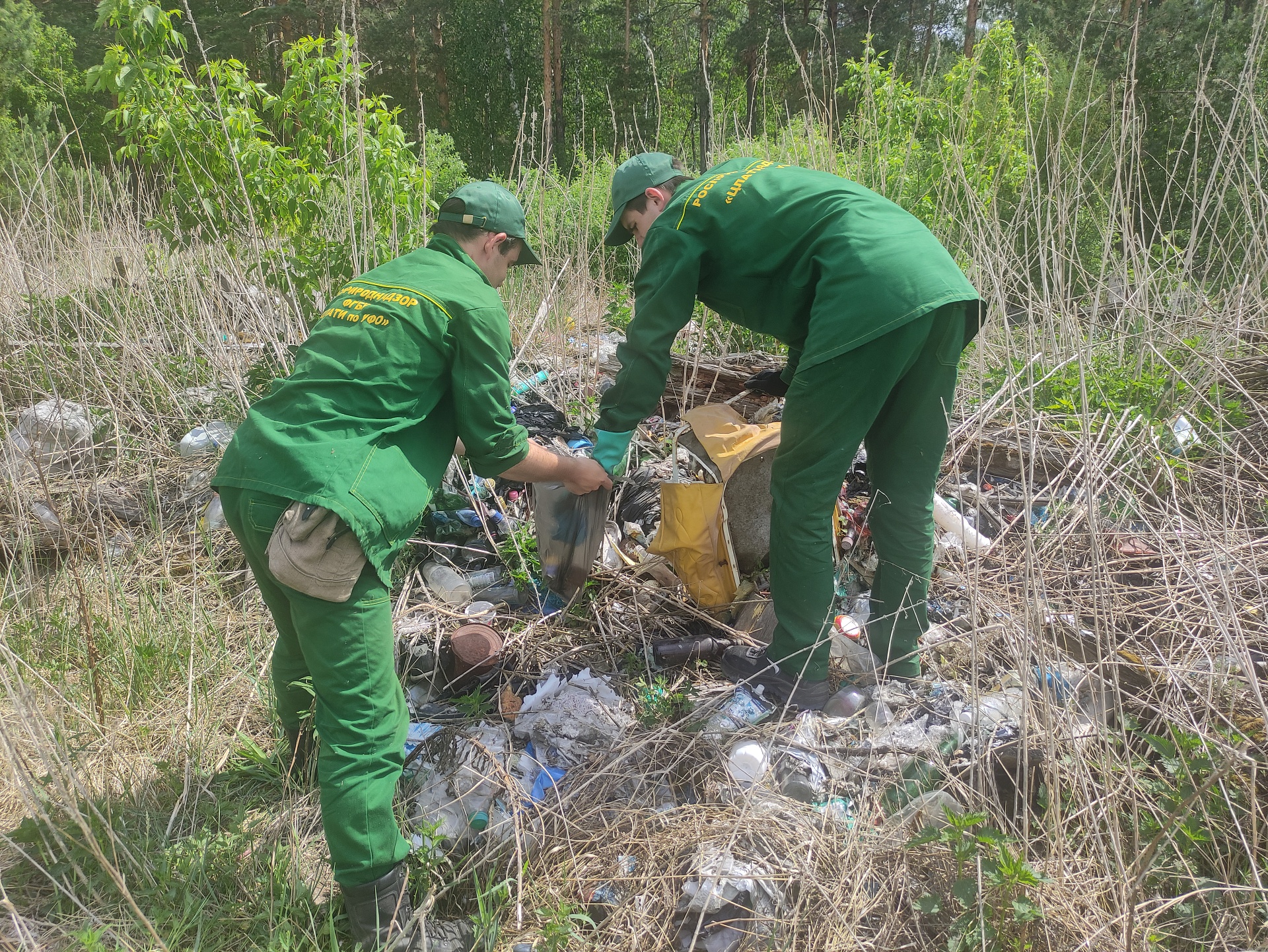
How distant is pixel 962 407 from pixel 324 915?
3020 mm

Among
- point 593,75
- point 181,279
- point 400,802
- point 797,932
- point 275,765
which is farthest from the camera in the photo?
point 593,75

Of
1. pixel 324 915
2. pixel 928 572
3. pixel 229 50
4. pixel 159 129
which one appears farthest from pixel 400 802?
pixel 229 50

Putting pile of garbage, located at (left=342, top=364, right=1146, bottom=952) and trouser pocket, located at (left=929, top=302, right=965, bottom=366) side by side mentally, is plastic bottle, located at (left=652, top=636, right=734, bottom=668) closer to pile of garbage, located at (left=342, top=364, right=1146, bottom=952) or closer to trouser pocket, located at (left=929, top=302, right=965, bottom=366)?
pile of garbage, located at (left=342, top=364, right=1146, bottom=952)

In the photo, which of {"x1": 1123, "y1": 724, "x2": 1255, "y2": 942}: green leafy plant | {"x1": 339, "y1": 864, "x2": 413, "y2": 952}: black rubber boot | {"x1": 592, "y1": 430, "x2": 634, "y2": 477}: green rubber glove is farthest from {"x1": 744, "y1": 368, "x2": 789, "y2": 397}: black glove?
{"x1": 339, "y1": 864, "x2": 413, "y2": 952}: black rubber boot

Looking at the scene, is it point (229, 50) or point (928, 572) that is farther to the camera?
point (229, 50)

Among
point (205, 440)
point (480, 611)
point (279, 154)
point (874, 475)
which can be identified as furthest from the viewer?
point (205, 440)

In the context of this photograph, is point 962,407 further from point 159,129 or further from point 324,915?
point 159,129

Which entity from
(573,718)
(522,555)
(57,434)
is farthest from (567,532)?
(57,434)

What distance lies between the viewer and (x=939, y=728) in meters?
2.20

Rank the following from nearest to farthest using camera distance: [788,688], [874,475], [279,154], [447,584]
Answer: [788,688] → [874,475] → [447,584] → [279,154]

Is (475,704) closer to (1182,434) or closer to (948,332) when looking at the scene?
(948,332)

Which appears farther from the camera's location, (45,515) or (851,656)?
(45,515)

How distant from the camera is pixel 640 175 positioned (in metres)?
2.50

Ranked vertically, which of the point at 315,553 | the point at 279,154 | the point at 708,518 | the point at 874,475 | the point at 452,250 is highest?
the point at 279,154
